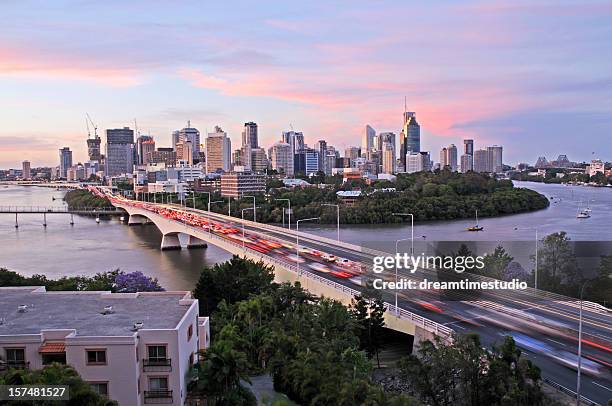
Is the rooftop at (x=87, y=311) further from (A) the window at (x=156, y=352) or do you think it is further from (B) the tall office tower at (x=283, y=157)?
(B) the tall office tower at (x=283, y=157)

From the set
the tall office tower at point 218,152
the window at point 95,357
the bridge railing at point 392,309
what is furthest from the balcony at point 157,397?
the tall office tower at point 218,152

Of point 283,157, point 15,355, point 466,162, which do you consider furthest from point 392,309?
point 466,162

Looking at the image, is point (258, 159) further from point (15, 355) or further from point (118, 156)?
point (15, 355)

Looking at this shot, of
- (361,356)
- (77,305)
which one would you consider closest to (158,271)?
(77,305)

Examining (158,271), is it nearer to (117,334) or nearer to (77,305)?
(77,305)

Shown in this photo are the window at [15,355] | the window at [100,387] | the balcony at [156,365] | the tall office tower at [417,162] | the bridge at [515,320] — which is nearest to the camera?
the window at [100,387]

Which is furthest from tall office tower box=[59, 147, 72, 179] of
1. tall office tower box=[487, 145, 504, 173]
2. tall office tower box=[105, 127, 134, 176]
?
tall office tower box=[487, 145, 504, 173]
